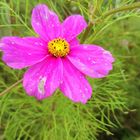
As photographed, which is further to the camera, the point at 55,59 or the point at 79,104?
the point at 79,104

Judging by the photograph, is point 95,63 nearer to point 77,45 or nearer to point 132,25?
point 77,45

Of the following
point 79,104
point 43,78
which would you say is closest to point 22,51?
point 43,78

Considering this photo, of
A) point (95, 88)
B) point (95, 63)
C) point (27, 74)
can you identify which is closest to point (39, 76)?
point (27, 74)

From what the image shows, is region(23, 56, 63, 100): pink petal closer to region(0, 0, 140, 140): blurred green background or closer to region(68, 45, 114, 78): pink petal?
region(68, 45, 114, 78): pink petal

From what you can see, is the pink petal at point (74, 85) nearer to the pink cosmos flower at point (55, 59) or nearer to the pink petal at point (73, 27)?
the pink cosmos flower at point (55, 59)

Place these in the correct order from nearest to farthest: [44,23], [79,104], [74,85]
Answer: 1. [74,85]
2. [44,23]
3. [79,104]

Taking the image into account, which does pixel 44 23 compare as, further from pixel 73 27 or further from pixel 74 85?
pixel 74 85
